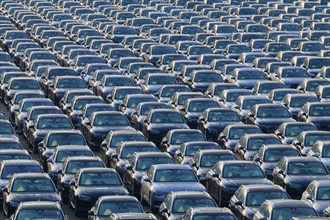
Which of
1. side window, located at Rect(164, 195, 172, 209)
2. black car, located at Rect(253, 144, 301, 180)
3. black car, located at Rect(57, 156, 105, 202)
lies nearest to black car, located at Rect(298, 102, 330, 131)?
black car, located at Rect(253, 144, 301, 180)

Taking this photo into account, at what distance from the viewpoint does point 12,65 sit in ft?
186

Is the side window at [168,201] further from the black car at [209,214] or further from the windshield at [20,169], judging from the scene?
the windshield at [20,169]

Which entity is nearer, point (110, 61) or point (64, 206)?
point (64, 206)

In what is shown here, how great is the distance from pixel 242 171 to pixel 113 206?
490cm

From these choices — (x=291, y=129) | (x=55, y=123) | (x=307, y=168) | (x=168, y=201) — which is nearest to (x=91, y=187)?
(x=168, y=201)

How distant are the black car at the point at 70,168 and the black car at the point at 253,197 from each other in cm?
484

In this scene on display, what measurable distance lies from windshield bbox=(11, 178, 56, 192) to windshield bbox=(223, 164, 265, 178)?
4.34m

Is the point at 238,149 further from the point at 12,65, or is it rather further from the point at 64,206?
the point at 12,65

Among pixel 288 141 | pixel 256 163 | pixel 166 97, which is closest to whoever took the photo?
pixel 256 163

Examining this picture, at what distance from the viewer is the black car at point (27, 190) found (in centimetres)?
3400

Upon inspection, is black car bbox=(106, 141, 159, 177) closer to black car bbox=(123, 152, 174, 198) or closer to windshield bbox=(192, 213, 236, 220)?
black car bbox=(123, 152, 174, 198)

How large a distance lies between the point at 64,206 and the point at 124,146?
3006 millimetres

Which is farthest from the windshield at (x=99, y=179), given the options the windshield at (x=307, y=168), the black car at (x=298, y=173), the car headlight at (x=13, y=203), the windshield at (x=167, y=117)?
the windshield at (x=167, y=117)

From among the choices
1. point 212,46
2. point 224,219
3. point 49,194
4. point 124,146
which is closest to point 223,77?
point 212,46
